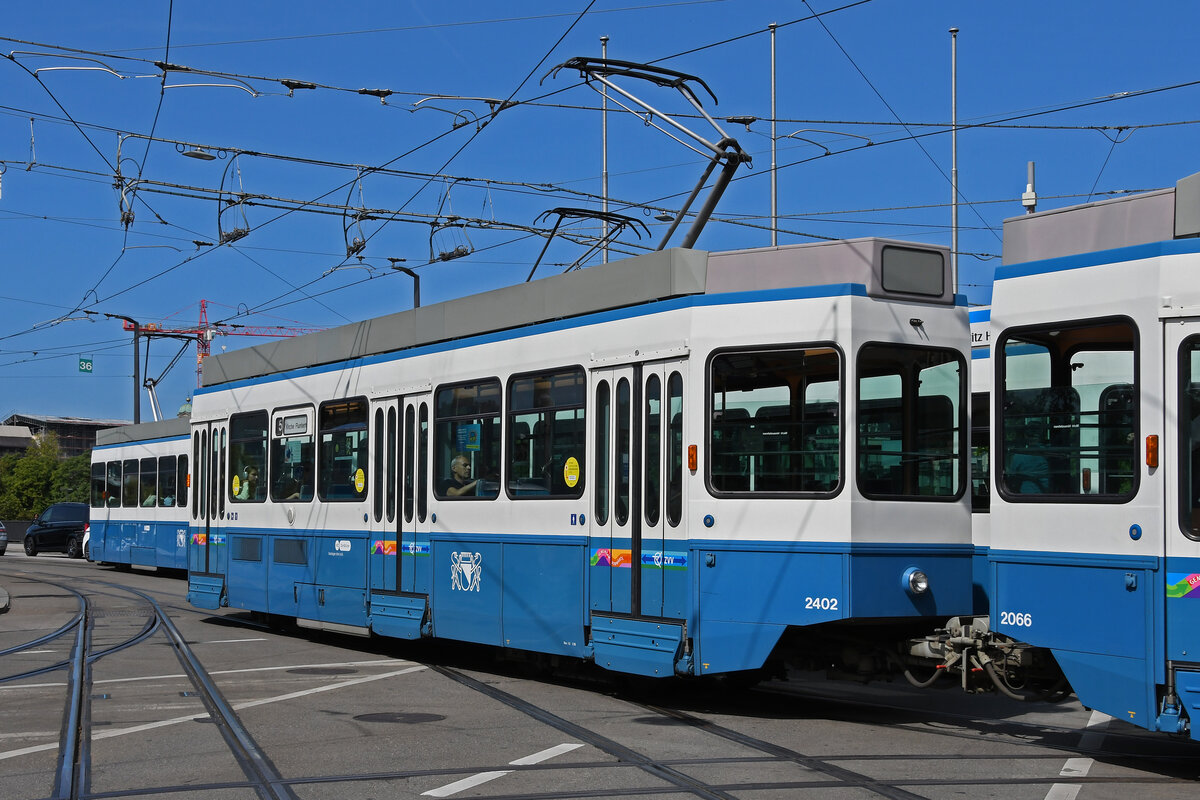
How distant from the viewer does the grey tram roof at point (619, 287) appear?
9.91 m

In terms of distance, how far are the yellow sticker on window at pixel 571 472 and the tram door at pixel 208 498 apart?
316 inches

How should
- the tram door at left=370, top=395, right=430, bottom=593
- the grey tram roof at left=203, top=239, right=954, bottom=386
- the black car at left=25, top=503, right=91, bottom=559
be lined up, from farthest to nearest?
the black car at left=25, top=503, right=91, bottom=559 → the tram door at left=370, top=395, right=430, bottom=593 → the grey tram roof at left=203, top=239, right=954, bottom=386

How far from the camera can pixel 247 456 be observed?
1755 centimetres

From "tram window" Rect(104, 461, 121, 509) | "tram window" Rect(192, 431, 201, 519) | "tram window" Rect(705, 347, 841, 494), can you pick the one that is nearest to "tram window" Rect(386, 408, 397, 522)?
"tram window" Rect(705, 347, 841, 494)

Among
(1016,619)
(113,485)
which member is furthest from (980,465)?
(113,485)

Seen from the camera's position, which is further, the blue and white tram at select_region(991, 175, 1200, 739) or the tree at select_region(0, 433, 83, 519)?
the tree at select_region(0, 433, 83, 519)

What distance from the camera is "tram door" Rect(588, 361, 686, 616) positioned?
34.1 ft

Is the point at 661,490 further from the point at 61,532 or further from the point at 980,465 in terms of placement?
the point at 61,532

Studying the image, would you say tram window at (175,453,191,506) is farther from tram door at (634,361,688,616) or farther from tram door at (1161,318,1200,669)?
tram door at (1161,318,1200,669)

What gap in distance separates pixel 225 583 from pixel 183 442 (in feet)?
36.2

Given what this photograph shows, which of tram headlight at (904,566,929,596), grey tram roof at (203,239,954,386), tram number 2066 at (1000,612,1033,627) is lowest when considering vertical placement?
tram number 2066 at (1000,612,1033,627)

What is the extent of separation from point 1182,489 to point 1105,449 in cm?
56

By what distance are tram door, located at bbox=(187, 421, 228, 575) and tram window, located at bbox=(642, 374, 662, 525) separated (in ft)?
30.0

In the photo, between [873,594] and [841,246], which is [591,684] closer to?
[873,594]
